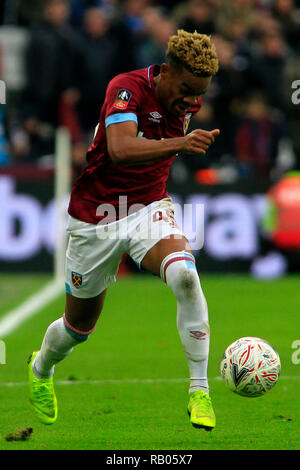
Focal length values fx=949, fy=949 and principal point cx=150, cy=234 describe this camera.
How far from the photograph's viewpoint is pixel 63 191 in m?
13.3

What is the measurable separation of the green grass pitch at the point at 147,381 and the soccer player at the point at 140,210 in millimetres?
277

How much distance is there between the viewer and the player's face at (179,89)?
5.32 meters

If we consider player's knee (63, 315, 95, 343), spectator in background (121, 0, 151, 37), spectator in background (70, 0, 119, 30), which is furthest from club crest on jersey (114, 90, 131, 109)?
spectator in background (70, 0, 119, 30)

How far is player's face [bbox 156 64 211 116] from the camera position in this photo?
209 inches

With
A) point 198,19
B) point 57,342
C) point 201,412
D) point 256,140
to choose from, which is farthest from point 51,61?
point 201,412

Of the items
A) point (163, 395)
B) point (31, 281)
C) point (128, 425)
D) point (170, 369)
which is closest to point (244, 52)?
point (31, 281)

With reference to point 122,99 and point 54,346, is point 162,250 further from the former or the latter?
point 54,346

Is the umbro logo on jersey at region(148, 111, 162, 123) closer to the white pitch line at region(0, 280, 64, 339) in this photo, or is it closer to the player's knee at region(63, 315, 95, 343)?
the player's knee at region(63, 315, 95, 343)

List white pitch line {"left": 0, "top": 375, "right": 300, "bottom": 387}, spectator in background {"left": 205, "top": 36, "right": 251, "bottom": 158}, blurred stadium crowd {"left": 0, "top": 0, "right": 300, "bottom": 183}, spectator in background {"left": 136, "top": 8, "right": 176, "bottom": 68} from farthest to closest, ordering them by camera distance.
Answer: spectator in background {"left": 136, "top": 8, "right": 176, "bottom": 68} < spectator in background {"left": 205, "top": 36, "right": 251, "bottom": 158} < blurred stadium crowd {"left": 0, "top": 0, "right": 300, "bottom": 183} < white pitch line {"left": 0, "top": 375, "right": 300, "bottom": 387}

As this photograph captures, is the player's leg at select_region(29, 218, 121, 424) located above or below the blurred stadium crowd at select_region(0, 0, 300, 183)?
below

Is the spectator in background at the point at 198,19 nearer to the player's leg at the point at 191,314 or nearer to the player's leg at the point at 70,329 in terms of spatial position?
the player's leg at the point at 70,329

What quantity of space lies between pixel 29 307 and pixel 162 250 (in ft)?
18.5

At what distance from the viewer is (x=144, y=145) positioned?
203 inches

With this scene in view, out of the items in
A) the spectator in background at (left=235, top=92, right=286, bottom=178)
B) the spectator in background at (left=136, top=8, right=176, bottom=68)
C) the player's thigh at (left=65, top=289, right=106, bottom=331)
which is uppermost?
the spectator in background at (left=136, top=8, right=176, bottom=68)
